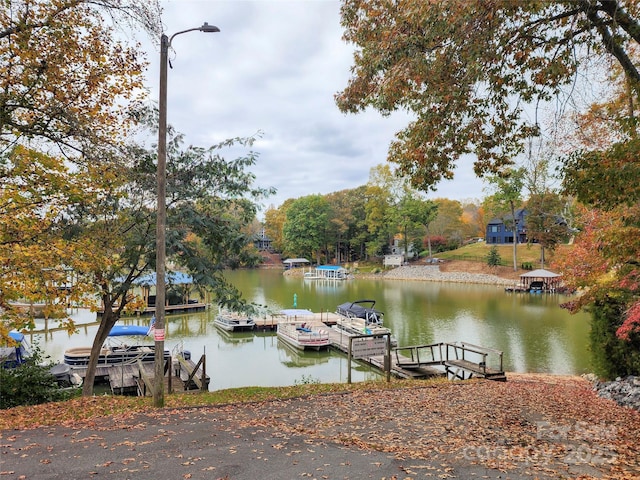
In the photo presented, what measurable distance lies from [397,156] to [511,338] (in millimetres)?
17078

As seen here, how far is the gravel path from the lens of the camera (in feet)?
166

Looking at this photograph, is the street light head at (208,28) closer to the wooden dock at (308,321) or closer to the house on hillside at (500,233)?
the wooden dock at (308,321)

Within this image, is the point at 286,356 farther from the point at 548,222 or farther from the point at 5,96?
the point at 548,222

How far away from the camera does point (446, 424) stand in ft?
22.0

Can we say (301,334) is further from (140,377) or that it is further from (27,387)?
(27,387)

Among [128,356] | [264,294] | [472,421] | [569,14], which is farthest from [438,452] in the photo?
[264,294]

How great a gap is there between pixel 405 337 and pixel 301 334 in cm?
582

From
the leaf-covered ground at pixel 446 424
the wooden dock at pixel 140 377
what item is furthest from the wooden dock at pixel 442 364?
the wooden dock at pixel 140 377

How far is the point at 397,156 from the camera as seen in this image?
846 cm

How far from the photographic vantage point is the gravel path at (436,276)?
50.6m

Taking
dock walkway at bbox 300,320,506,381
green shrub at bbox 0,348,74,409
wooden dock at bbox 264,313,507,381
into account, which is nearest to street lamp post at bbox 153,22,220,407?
green shrub at bbox 0,348,74,409

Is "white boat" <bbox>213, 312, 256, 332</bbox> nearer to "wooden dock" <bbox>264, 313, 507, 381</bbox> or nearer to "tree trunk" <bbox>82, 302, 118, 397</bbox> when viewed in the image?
"wooden dock" <bbox>264, 313, 507, 381</bbox>

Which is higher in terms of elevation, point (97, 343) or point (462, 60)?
point (462, 60)

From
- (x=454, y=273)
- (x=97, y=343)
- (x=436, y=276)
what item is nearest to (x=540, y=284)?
(x=454, y=273)
